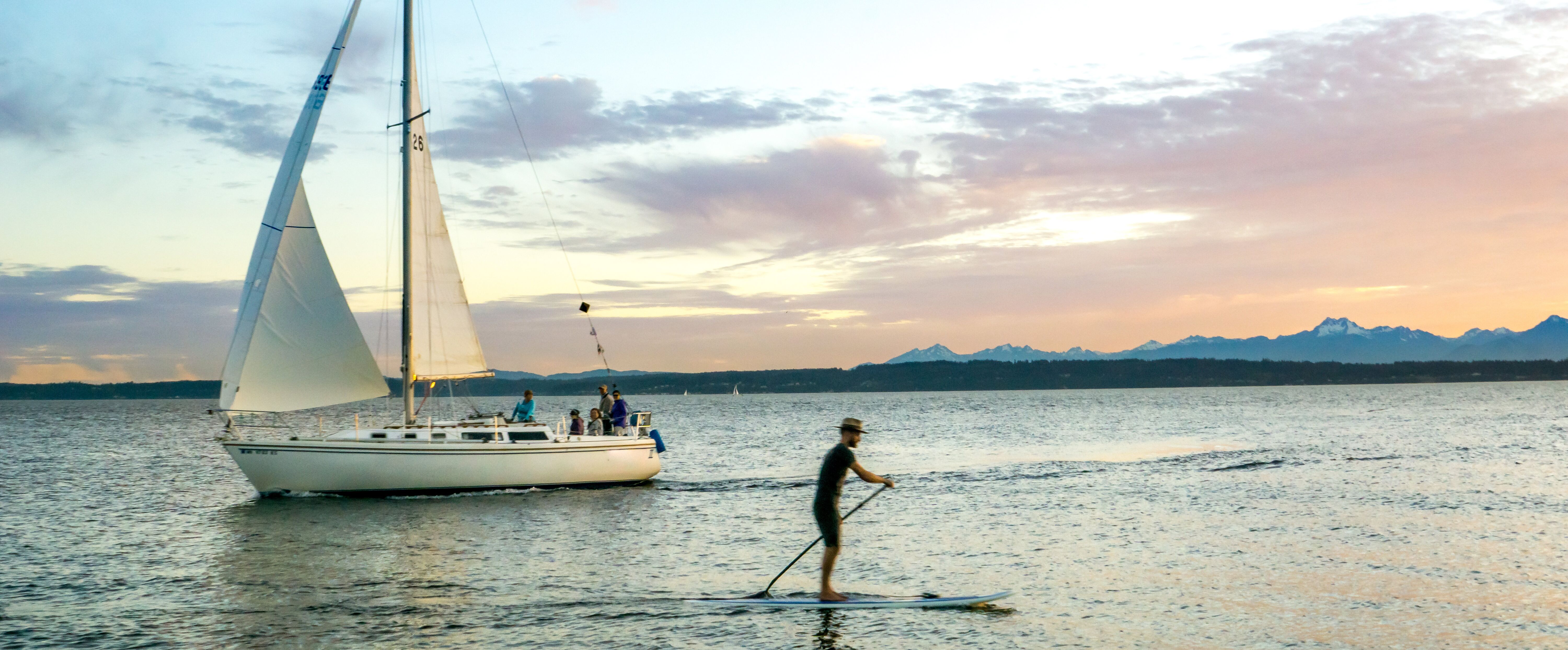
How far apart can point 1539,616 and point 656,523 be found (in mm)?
14639

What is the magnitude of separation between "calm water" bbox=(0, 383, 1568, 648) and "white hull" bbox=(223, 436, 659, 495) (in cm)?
54

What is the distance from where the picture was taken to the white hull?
2469cm

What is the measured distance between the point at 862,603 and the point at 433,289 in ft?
54.1

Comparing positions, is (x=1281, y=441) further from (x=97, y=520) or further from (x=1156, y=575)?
(x=97, y=520)

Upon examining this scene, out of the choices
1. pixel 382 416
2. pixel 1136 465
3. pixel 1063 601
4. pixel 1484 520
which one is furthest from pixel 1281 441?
pixel 382 416

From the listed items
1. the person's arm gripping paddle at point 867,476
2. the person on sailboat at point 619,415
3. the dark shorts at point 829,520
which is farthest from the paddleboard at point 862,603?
the person on sailboat at point 619,415

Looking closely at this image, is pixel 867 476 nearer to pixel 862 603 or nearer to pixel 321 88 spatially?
pixel 862 603

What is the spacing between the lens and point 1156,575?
49.7 feet

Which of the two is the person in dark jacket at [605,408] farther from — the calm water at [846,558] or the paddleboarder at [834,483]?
the paddleboarder at [834,483]

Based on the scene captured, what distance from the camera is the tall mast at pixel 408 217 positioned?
82.5ft

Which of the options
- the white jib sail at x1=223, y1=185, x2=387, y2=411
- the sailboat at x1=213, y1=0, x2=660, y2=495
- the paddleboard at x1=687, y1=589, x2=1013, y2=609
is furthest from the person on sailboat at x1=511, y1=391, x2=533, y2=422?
the paddleboard at x1=687, y1=589, x2=1013, y2=609

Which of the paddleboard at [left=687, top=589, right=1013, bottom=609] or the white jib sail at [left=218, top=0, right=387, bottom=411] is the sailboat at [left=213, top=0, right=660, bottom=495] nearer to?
the white jib sail at [left=218, top=0, right=387, bottom=411]

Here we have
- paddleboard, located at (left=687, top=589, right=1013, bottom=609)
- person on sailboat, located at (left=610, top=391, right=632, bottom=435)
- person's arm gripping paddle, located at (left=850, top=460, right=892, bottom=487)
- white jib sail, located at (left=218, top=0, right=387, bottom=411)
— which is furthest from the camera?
person on sailboat, located at (left=610, top=391, right=632, bottom=435)

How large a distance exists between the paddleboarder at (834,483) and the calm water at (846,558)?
86 centimetres
